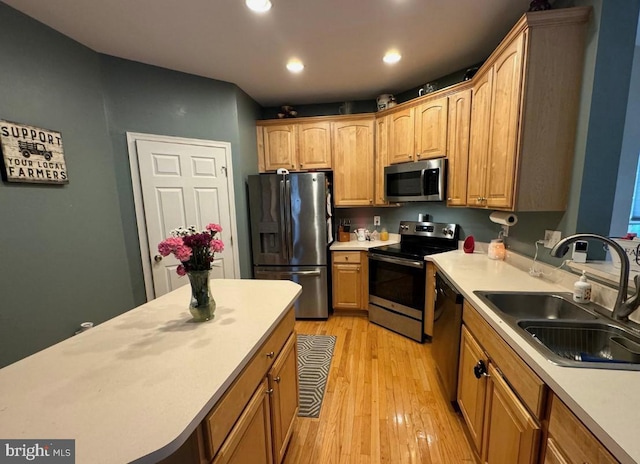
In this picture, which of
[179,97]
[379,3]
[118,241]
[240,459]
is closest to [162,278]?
[118,241]

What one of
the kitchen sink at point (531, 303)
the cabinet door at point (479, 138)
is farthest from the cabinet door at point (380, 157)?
the kitchen sink at point (531, 303)

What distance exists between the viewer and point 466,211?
8.91 feet

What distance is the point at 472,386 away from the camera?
1.43 m

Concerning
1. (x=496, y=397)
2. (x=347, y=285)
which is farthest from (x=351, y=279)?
(x=496, y=397)

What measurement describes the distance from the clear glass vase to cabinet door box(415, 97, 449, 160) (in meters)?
2.41

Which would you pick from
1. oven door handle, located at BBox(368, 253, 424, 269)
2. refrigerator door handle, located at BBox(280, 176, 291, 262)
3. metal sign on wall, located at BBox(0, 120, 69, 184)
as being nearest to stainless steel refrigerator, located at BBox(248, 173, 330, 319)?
refrigerator door handle, located at BBox(280, 176, 291, 262)

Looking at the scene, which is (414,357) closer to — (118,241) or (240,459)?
(240,459)

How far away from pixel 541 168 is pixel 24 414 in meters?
2.41

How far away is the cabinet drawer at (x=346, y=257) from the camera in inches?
121

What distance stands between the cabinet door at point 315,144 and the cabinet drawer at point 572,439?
9.51 feet

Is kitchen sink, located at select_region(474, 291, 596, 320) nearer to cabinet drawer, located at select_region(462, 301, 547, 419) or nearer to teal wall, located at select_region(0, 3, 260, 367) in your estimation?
cabinet drawer, located at select_region(462, 301, 547, 419)

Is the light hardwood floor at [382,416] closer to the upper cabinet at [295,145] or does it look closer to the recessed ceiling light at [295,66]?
the upper cabinet at [295,145]

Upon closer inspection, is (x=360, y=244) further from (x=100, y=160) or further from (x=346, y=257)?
(x=100, y=160)

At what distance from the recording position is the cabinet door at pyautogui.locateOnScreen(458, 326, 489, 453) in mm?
1296
